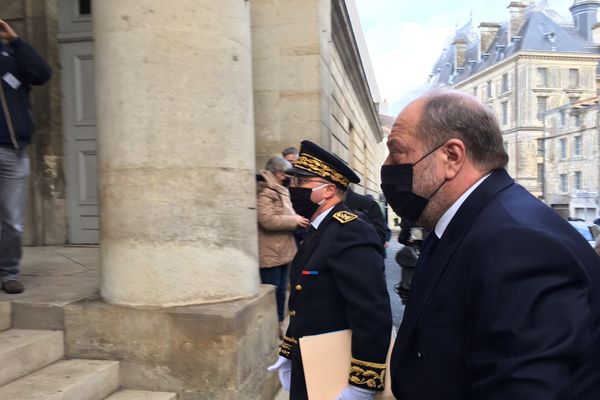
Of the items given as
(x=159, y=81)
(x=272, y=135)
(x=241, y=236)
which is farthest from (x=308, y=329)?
(x=272, y=135)

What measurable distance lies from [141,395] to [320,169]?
6.63ft

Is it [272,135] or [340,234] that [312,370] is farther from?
[272,135]

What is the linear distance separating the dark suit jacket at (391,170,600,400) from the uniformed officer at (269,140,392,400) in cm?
85

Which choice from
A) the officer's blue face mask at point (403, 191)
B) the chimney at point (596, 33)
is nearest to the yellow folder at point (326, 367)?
the officer's blue face mask at point (403, 191)

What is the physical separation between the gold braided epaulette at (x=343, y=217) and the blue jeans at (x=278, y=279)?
2.58 m

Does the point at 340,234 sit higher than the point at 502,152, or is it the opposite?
the point at 502,152

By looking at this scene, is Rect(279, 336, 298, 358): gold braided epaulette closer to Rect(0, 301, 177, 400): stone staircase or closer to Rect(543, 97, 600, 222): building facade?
Rect(0, 301, 177, 400): stone staircase

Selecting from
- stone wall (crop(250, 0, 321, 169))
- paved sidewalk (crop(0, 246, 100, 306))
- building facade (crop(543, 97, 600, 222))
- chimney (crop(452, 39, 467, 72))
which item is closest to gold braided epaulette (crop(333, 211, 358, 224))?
paved sidewalk (crop(0, 246, 100, 306))

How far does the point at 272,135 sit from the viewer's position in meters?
7.01

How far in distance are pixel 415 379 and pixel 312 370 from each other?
1020 millimetres

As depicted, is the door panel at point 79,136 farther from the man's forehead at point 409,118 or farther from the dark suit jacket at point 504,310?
the dark suit jacket at point 504,310

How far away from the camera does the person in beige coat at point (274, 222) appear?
4941 millimetres

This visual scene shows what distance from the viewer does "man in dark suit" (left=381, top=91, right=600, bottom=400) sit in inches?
43.2

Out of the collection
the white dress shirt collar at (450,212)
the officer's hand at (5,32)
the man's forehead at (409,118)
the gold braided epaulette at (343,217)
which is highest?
the officer's hand at (5,32)
